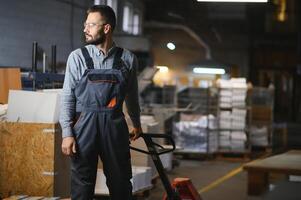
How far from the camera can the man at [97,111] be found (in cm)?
361

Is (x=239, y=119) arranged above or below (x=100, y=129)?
below

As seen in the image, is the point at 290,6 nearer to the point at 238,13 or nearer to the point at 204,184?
the point at 238,13

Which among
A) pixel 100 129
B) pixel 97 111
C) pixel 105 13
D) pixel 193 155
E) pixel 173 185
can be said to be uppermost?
pixel 105 13

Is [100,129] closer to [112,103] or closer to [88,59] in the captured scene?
[112,103]

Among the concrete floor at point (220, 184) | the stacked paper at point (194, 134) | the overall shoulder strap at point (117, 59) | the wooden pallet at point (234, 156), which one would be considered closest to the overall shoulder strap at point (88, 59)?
the overall shoulder strap at point (117, 59)

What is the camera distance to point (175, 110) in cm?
1152

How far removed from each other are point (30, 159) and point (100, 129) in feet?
4.64

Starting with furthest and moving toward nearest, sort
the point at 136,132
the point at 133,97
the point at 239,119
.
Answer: the point at 239,119 → the point at 136,132 → the point at 133,97

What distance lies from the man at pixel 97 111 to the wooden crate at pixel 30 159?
3.70 feet

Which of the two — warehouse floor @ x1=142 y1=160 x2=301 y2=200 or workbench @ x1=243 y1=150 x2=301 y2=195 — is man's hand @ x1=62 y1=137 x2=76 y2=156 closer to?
warehouse floor @ x1=142 y1=160 x2=301 y2=200

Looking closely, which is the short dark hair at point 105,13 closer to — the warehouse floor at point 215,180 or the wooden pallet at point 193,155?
the warehouse floor at point 215,180

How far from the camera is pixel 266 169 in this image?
607cm

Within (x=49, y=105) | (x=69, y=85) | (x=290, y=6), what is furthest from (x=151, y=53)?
(x=69, y=85)

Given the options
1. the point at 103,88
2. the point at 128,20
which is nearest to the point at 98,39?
the point at 103,88
